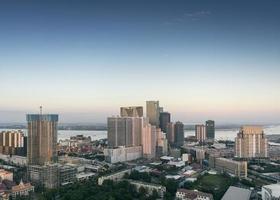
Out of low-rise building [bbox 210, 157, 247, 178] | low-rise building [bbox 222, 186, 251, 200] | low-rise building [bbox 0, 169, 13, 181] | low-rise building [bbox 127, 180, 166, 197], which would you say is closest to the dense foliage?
low-rise building [bbox 127, 180, 166, 197]

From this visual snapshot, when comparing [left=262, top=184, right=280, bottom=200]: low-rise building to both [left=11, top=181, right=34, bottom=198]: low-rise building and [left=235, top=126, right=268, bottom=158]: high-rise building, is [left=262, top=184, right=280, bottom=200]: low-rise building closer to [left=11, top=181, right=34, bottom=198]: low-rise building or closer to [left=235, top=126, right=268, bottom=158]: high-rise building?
[left=11, top=181, right=34, bottom=198]: low-rise building

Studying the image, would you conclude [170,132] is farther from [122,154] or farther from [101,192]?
[101,192]

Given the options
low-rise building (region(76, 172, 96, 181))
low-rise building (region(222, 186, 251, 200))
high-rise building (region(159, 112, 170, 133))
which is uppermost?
high-rise building (region(159, 112, 170, 133))

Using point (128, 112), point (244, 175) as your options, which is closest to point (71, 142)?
point (128, 112)

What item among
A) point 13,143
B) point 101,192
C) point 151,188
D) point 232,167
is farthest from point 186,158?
point 101,192

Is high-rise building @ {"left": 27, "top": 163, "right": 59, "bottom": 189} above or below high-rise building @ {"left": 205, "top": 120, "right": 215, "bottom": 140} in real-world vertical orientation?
below

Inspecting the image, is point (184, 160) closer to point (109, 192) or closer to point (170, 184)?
point (170, 184)
